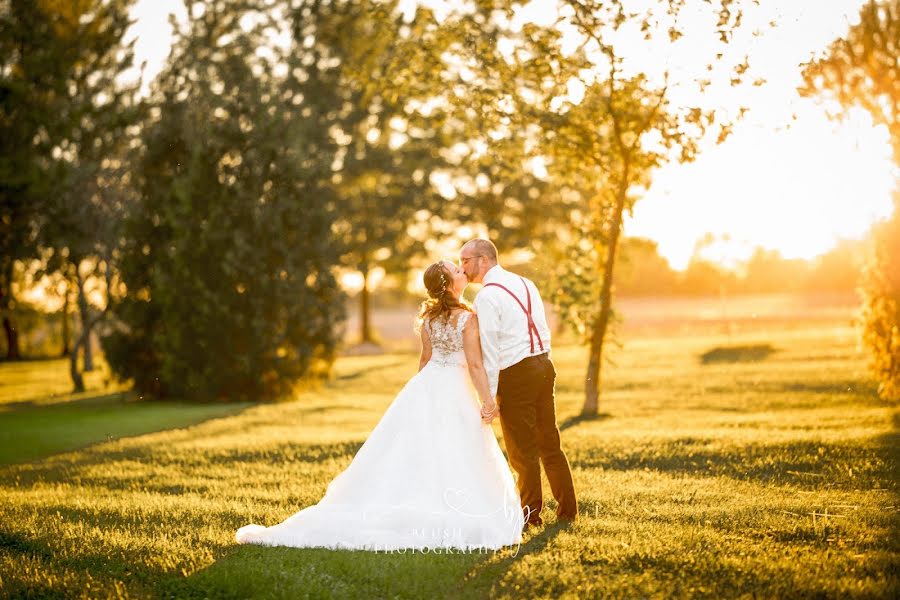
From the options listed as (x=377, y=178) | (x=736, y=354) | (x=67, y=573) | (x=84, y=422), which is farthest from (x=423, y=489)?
(x=377, y=178)

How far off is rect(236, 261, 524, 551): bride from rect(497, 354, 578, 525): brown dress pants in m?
0.19

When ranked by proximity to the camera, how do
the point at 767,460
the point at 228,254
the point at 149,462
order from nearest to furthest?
1. the point at 767,460
2. the point at 149,462
3. the point at 228,254

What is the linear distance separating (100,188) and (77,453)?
1302cm

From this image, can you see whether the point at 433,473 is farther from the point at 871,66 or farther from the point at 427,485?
the point at 871,66

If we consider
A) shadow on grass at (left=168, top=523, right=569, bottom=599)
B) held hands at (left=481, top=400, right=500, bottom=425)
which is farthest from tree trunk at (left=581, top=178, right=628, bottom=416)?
shadow on grass at (left=168, top=523, right=569, bottom=599)

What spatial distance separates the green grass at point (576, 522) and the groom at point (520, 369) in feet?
1.92

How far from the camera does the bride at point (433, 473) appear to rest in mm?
7688

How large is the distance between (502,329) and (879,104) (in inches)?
474

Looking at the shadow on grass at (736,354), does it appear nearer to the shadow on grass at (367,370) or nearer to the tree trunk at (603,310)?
the shadow on grass at (367,370)

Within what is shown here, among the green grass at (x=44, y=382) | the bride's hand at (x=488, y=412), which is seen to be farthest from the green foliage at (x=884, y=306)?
the green grass at (x=44, y=382)

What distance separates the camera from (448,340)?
331 inches

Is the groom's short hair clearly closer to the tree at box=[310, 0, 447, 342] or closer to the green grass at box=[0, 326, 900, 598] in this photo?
the green grass at box=[0, 326, 900, 598]

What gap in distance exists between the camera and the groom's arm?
26.8ft

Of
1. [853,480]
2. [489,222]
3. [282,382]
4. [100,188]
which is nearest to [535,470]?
[853,480]
